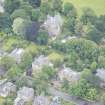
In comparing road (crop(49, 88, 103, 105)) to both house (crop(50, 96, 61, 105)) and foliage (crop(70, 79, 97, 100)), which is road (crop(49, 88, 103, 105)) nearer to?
foliage (crop(70, 79, 97, 100))

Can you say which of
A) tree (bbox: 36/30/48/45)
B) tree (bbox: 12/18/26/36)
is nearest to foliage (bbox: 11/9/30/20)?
tree (bbox: 12/18/26/36)

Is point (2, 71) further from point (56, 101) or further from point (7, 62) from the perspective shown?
point (56, 101)

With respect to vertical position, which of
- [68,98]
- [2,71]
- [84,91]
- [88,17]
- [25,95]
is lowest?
[68,98]

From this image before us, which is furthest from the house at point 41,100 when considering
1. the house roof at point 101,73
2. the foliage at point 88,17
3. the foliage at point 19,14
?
the foliage at point 88,17

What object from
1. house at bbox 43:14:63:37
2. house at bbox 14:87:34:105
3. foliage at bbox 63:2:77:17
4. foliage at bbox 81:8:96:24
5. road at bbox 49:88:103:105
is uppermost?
foliage at bbox 63:2:77:17

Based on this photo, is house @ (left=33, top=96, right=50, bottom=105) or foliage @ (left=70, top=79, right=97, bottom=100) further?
foliage @ (left=70, top=79, right=97, bottom=100)

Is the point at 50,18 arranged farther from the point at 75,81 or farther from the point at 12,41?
the point at 75,81

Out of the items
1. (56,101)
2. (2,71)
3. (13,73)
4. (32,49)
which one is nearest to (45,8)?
(32,49)
